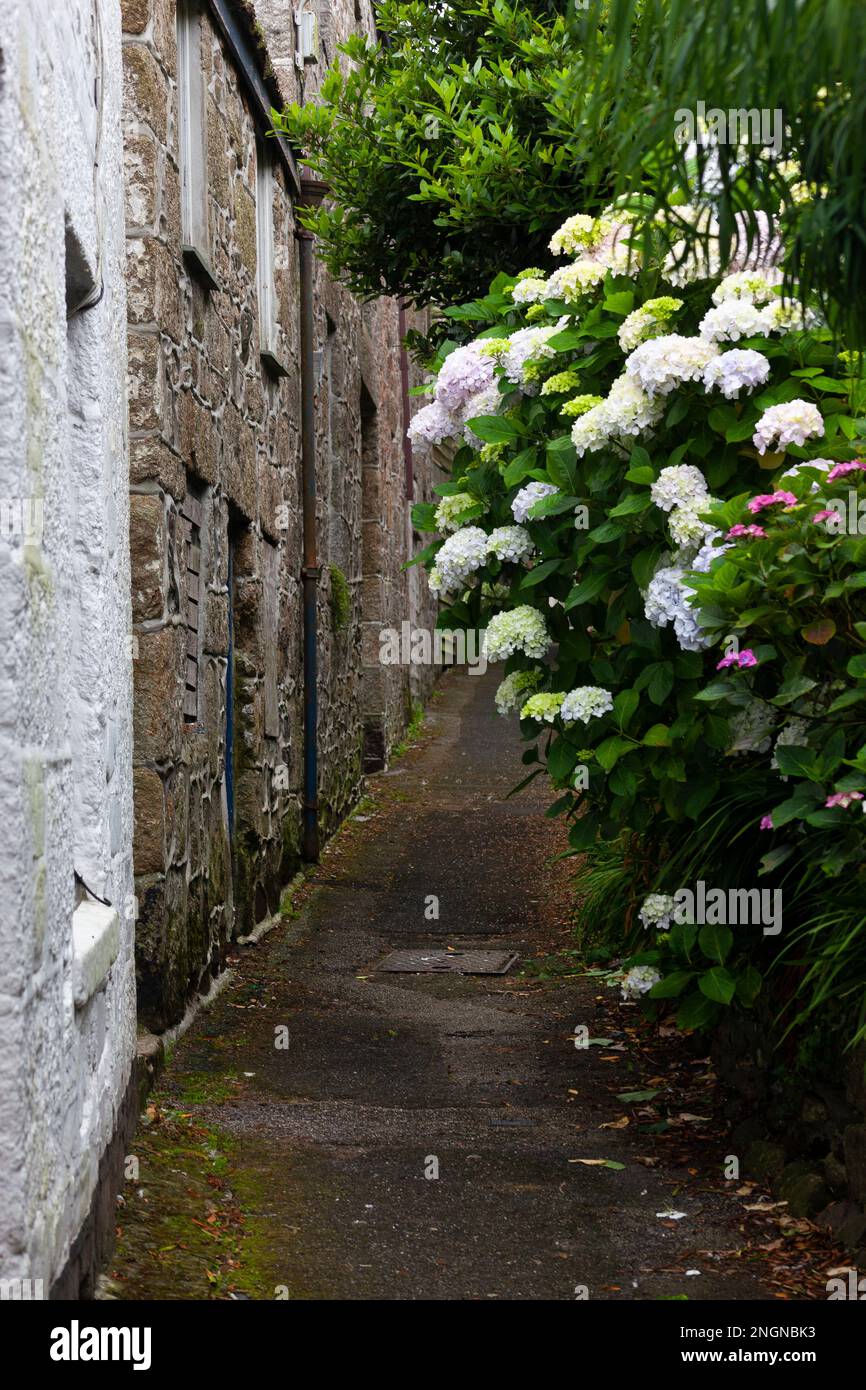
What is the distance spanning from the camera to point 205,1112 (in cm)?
510

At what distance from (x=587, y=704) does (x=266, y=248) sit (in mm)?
5201

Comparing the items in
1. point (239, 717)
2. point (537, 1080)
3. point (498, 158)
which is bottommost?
point (537, 1080)

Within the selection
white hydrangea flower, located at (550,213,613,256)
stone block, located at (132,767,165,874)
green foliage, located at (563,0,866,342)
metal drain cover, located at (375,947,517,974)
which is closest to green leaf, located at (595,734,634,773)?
white hydrangea flower, located at (550,213,613,256)

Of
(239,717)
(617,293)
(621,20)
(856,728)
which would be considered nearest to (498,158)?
(617,293)

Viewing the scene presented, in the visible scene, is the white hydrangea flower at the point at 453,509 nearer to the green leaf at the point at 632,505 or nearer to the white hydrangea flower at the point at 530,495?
the white hydrangea flower at the point at 530,495

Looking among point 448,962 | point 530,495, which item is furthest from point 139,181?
point 448,962

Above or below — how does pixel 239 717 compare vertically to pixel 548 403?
below

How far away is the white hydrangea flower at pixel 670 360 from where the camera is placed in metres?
4.39

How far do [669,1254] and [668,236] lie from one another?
2565 millimetres

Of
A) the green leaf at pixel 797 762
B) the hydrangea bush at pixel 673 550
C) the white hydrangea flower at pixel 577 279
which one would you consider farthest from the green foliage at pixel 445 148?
the green leaf at pixel 797 762

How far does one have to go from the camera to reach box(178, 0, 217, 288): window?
6.41 metres

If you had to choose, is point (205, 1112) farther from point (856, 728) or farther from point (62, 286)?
point (62, 286)

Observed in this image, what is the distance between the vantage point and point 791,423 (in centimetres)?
420

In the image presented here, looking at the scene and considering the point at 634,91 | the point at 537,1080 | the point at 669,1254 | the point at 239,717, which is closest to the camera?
the point at 634,91
